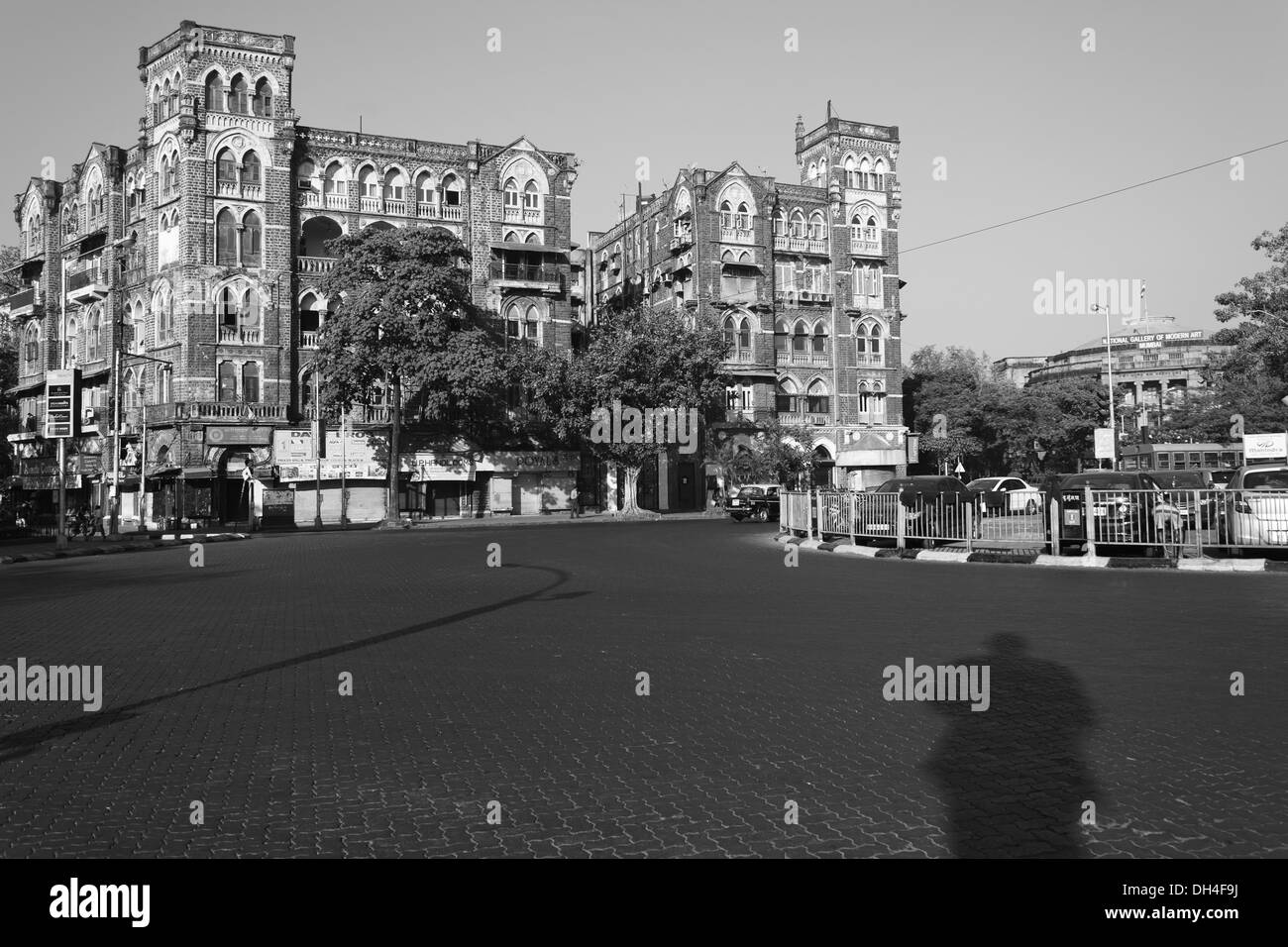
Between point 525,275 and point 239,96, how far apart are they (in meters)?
17.5

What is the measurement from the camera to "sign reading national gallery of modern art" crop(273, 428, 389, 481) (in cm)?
5362

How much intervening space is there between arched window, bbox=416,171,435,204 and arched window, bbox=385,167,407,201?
2.60 ft

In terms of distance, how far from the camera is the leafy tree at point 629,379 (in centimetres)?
5400

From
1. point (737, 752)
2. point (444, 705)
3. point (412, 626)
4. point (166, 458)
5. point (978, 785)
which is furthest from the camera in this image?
point (166, 458)

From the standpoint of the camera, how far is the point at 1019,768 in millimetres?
6117

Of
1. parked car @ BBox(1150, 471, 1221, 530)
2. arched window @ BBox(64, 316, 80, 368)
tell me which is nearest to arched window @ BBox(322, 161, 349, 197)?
arched window @ BBox(64, 316, 80, 368)

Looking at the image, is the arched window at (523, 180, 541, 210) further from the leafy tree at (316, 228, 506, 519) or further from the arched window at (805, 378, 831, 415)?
the arched window at (805, 378, 831, 415)

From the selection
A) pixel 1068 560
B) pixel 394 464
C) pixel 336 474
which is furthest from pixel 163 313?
pixel 1068 560

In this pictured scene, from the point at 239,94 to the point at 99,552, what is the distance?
32.2 m

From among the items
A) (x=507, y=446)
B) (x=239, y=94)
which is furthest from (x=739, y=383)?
(x=239, y=94)

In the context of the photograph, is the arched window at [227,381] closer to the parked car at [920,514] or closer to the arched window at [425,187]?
the arched window at [425,187]

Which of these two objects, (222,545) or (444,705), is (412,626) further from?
(222,545)
